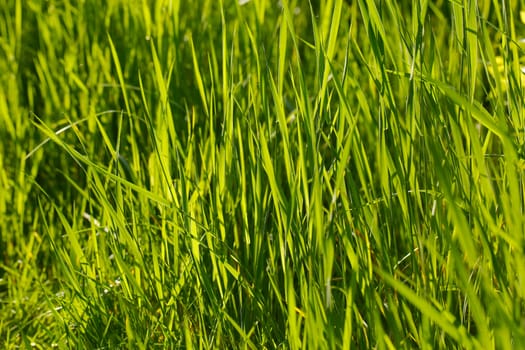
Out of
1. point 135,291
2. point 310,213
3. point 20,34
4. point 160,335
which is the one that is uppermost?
point 20,34

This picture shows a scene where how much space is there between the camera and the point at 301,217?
4.31 ft

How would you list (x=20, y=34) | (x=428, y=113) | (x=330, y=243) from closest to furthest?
(x=330, y=243), (x=428, y=113), (x=20, y=34)

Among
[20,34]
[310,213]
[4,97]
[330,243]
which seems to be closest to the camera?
[330,243]

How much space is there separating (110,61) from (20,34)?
1.17 ft

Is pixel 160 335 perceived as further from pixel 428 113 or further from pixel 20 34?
pixel 20 34

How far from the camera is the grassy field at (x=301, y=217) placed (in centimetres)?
112

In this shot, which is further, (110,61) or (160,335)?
(110,61)

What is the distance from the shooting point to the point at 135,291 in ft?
4.72

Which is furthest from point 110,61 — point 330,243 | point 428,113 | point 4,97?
point 330,243

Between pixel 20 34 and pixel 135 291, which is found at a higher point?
pixel 20 34

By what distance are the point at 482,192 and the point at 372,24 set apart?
31 centimetres

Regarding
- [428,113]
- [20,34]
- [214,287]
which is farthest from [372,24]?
[20,34]

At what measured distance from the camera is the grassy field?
3.67 ft

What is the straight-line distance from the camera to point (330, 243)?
3.53 feet
